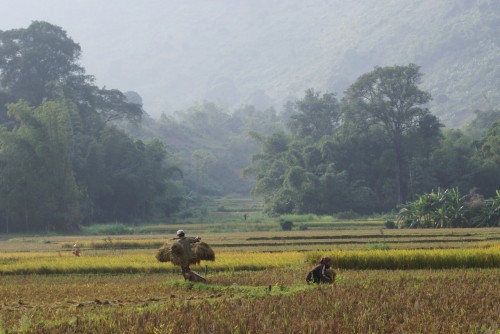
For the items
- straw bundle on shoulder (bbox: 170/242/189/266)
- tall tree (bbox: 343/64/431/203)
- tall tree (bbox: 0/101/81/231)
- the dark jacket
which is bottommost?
the dark jacket

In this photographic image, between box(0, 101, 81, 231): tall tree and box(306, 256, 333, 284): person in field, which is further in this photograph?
box(0, 101, 81, 231): tall tree

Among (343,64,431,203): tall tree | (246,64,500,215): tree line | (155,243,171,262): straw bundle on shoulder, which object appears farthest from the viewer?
(343,64,431,203): tall tree

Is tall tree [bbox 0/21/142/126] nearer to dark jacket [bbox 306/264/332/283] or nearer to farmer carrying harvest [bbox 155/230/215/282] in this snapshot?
farmer carrying harvest [bbox 155/230/215/282]

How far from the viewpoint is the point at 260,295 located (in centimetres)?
1773

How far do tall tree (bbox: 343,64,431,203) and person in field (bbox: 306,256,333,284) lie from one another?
219 ft

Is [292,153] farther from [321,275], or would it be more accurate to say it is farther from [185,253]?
[321,275]

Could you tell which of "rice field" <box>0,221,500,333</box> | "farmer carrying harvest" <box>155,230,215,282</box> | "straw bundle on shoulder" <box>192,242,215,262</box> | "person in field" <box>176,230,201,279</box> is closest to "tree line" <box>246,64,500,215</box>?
"rice field" <box>0,221,500,333</box>

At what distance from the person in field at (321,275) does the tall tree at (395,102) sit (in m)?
66.7

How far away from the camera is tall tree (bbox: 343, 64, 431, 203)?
8725 centimetres

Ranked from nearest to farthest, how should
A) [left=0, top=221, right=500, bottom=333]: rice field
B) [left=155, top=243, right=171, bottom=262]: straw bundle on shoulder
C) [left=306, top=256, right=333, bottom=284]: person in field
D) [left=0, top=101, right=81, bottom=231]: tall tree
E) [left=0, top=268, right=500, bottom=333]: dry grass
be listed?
[left=0, top=268, right=500, bottom=333]: dry grass, [left=0, top=221, right=500, bottom=333]: rice field, [left=306, top=256, right=333, bottom=284]: person in field, [left=155, top=243, right=171, bottom=262]: straw bundle on shoulder, [left=0, top=101, right=81, bottom=231]: tall tree

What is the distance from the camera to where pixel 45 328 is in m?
12.6

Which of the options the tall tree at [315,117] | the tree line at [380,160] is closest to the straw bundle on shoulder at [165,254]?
the tree line at [380,160]

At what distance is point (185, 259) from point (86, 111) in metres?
70.0

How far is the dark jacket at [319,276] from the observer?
20.1 meters
